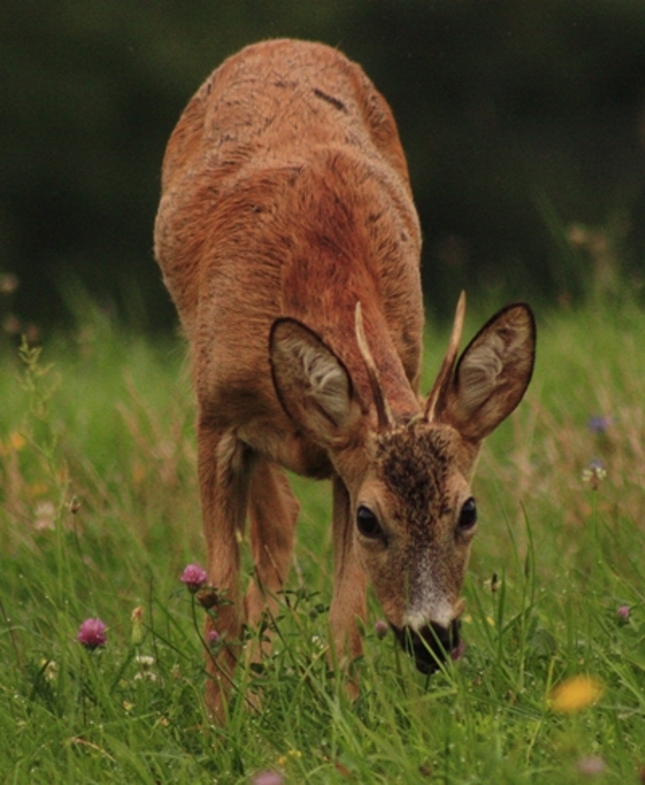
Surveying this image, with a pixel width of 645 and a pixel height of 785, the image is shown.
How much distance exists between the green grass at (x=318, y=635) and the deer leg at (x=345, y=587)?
0.23ft

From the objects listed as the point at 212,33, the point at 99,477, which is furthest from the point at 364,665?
the point at 212,33

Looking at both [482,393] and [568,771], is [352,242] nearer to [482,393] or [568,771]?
[482,393]

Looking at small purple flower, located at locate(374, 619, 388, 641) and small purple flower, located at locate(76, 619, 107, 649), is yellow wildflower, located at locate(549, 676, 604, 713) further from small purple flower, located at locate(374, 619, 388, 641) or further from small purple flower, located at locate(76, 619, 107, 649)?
small purple flower, located at locate(76, 619, 107, 649)

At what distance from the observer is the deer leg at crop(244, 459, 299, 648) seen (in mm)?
6055

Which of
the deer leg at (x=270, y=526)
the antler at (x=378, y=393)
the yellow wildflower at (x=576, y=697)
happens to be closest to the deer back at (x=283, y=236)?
the antler at (x=378, y=393)

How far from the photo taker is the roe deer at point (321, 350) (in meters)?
4.52

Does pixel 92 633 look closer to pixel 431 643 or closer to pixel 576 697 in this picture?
pixel 431 643

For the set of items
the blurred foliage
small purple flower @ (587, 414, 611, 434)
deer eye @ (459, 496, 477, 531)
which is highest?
deer eye @ (459, 496, 477, 531)

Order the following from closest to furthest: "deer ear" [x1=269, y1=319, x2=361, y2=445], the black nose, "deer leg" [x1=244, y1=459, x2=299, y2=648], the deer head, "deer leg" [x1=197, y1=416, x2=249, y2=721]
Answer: the black nose → the deer head → "deer ear" [x1=269, y1=319, x2=361, y2=445] → "deer leg" [x1=197, y1=416, x2=249, y2=721] → "deer leg" [x1=244, y1=459, x2=299, y2=648]

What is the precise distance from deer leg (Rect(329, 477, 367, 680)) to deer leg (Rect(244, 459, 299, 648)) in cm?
50

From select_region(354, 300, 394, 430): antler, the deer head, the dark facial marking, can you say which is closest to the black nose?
the deer head

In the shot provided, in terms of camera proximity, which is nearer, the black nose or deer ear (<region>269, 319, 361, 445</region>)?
the black nose

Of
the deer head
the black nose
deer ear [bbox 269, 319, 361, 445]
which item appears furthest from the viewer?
deer ear [bbox 269, 319, 361, 445]

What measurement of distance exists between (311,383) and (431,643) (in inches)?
32.4
